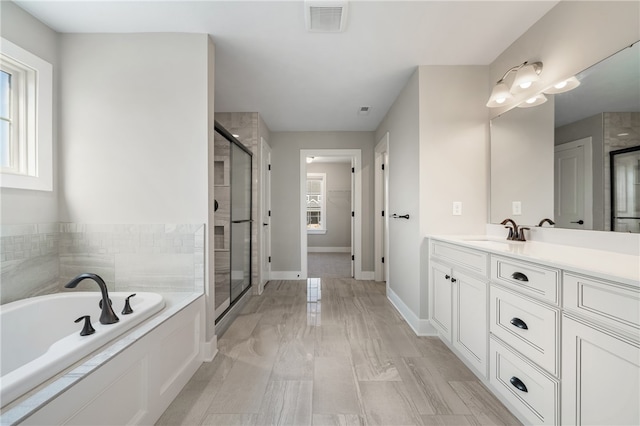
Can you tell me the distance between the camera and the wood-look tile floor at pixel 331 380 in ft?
4.73

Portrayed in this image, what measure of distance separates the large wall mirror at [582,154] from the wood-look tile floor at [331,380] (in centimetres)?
119

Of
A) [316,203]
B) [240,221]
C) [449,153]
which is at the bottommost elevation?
[240,221]

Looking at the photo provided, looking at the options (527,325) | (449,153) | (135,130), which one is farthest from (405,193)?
(135,130)

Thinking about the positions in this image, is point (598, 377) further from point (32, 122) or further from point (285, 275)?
point (285, 275)

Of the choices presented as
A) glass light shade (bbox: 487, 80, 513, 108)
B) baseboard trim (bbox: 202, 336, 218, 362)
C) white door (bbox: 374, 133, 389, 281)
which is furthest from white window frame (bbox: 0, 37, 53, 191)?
white door (bbox: 374, 133, 389, 281)

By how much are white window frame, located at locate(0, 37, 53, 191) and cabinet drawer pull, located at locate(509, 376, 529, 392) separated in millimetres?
3125

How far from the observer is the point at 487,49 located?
7.23ft

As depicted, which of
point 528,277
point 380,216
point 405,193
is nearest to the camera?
point 528,277

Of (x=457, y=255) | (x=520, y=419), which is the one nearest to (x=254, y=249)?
(x=457, y=255)

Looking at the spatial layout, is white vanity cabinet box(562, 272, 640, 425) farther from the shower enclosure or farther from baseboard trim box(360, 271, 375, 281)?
baseboard trim box(360, 271, 375, 281)

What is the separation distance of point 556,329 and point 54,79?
3387 mm

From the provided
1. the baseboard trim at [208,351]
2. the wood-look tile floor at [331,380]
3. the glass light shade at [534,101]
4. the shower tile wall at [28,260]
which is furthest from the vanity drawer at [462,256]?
the shower tile wall at [28,260]

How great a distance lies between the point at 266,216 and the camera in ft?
13.7

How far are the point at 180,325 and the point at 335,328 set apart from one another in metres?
1.39
